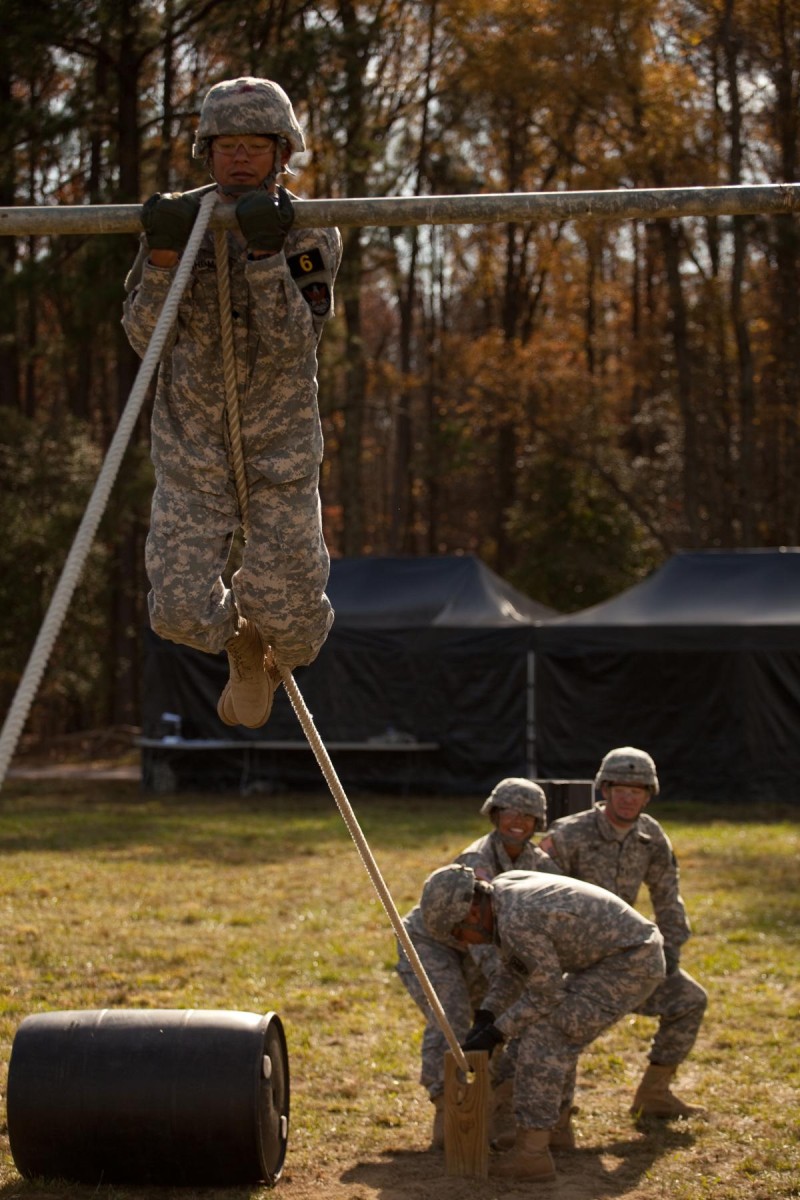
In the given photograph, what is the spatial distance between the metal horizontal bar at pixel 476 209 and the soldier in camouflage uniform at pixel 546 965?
2683 mm

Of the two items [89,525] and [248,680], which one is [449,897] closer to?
[248,680]

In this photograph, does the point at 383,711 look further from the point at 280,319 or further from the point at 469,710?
the point at 280,319

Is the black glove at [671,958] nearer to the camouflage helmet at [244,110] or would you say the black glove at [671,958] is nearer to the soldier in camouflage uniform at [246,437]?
the soldier in camouflage uniform at [246,437]

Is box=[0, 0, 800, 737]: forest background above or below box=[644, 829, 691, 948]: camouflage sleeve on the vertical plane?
above

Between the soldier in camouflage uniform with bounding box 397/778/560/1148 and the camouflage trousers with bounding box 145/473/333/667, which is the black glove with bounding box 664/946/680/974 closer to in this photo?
the soldier in camouflage uniform with bounding box 397/778/560/1148

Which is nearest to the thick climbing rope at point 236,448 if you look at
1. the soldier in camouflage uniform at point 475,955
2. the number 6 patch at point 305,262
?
the number 6 patch at point 305,262

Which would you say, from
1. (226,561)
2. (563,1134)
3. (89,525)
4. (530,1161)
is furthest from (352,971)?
(89,525)

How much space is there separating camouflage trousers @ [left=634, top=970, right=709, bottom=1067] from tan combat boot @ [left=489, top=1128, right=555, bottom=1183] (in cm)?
109

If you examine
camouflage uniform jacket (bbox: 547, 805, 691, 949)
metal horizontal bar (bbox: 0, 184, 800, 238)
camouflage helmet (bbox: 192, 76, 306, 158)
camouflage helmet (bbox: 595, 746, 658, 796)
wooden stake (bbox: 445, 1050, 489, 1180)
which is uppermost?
camouflage helmet (bbox: 192, 76, 306, 158)

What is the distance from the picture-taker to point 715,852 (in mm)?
14375

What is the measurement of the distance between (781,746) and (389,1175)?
13078 mm

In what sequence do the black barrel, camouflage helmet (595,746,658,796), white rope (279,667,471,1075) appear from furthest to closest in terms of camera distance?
camouflage helmet (595,746,658,796)
the black barrel
white rope (279,667,471,1075)

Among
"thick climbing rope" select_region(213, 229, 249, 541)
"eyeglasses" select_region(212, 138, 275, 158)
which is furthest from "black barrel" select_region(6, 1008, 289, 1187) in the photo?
"eyeglasses" select_region(212, 138, 275, 158)

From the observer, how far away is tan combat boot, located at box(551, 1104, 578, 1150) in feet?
21.1
